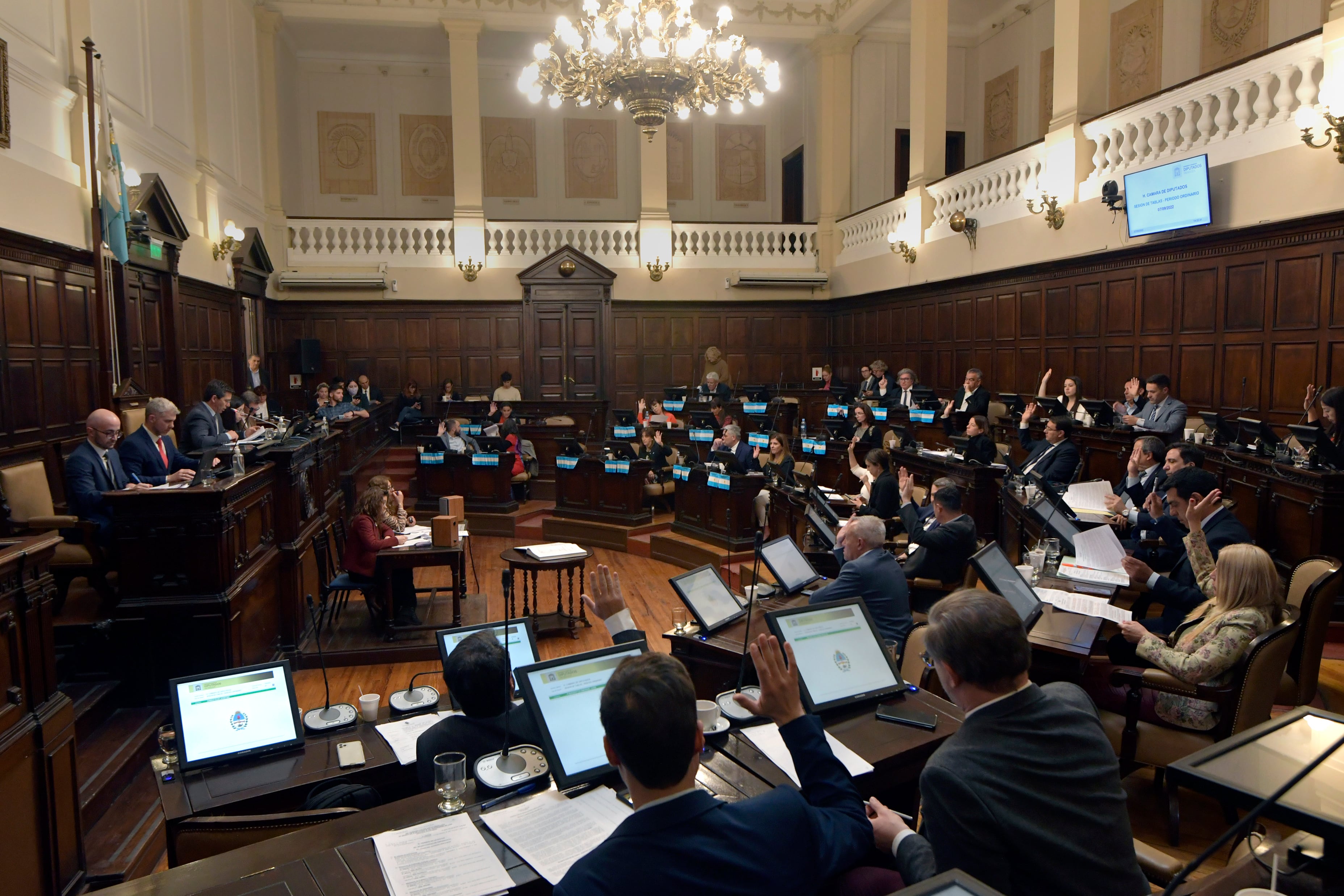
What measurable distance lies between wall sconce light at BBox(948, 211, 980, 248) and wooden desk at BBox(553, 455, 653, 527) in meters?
4.98

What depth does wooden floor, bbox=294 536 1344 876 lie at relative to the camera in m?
3.38

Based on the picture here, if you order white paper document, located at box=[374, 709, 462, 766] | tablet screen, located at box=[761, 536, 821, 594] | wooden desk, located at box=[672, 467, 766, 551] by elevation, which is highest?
tablet screen, located at box=[761, 536, 821, 594]

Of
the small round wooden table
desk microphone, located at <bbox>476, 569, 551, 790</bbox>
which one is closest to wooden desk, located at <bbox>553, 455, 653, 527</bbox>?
the small round wooden table

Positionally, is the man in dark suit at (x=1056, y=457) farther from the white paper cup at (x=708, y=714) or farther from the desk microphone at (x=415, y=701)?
the desk microphone at (x=415, y=701)

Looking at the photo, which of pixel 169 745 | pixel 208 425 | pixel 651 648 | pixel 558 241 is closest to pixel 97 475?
pixel 208 425

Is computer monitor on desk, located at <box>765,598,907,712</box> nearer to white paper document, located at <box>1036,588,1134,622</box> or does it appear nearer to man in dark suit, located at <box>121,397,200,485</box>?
white paper document, located at <box>1036,588,1134,622</box>

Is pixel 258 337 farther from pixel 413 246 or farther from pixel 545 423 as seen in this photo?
pixel 545 423

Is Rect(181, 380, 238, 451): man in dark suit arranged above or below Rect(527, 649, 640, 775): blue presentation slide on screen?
above

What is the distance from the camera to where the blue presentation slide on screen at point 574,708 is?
2.22 metres

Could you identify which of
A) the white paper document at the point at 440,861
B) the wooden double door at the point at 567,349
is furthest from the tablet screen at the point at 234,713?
the wooden double door at the point at 567,349

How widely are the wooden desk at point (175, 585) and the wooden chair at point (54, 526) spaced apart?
1.16 ft

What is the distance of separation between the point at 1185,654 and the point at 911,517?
266 cm

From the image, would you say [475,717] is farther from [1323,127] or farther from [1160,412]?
[1323,127]

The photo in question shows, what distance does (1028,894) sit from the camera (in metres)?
1.73
